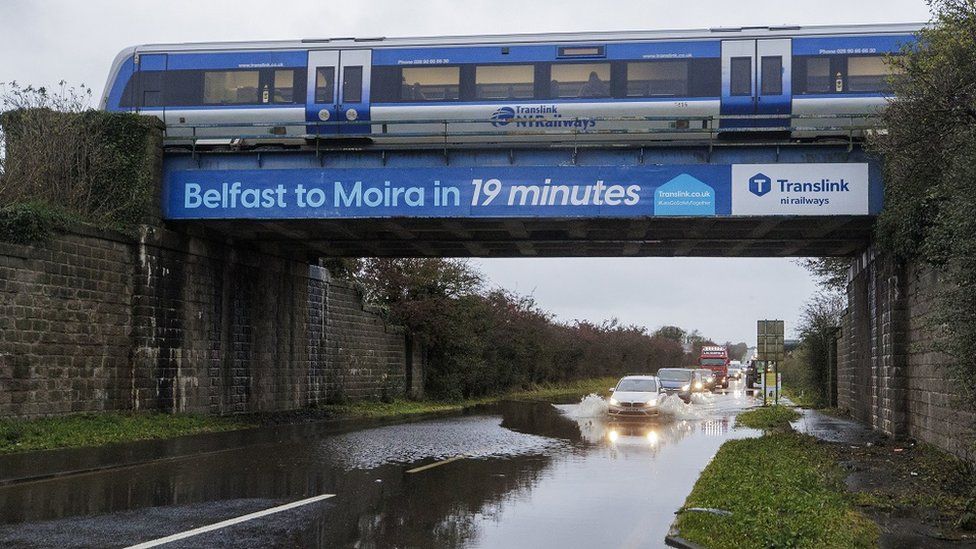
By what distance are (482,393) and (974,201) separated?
3725 centimetres

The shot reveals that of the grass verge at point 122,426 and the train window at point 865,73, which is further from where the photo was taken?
the train window at point 865,73

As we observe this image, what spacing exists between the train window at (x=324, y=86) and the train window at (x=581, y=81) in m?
5.50

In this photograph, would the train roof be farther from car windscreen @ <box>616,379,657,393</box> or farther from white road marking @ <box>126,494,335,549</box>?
white road marking @ <box>126,494,335,549</box>

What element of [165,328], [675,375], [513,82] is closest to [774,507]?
[165,328]

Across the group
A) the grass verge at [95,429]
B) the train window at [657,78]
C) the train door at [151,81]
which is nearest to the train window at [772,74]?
the train window at [657,78]

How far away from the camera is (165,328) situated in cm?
2086

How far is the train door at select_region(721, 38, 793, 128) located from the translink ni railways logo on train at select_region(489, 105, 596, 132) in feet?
11.3

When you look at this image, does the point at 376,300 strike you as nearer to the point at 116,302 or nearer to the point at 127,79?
the point at 127,79

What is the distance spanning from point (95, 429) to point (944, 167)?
15340 mm

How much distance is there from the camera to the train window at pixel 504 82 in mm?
22922

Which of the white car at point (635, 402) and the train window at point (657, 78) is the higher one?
the train window at point (657, 78)

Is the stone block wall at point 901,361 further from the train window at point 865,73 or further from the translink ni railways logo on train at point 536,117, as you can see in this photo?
the translink ni railways logo on train at point 536,117

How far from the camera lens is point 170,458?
15.5 m

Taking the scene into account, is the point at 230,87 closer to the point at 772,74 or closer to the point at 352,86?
the point at 352,86
